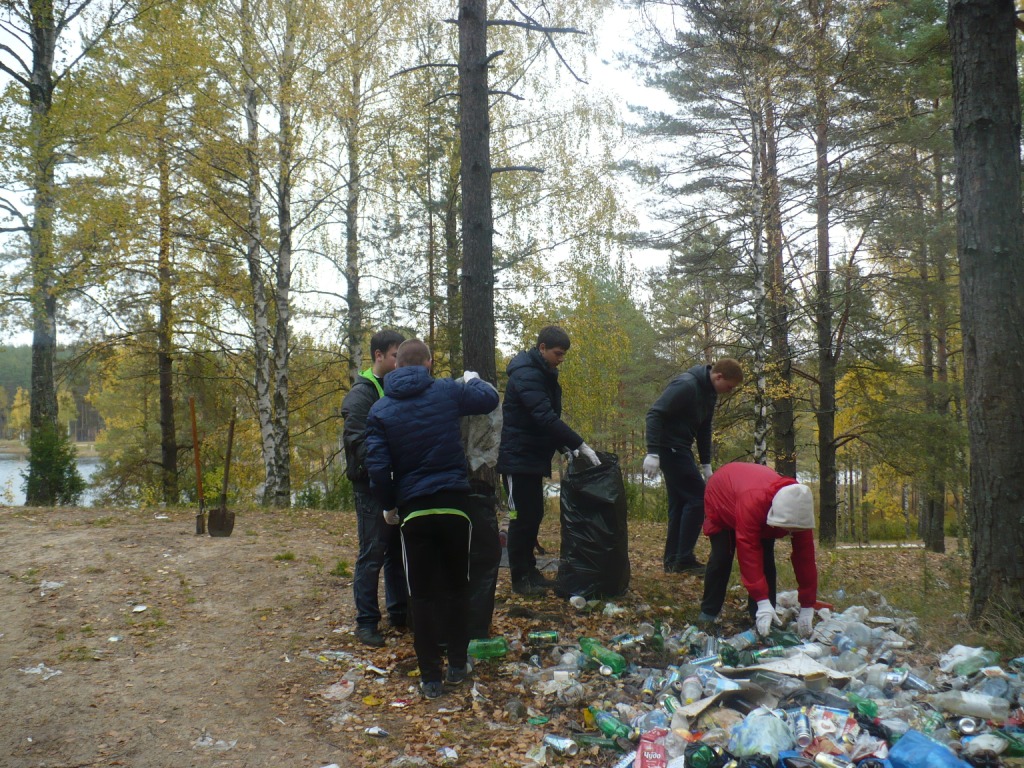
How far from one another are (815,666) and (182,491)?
50.5ft

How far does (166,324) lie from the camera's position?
44.7 ft

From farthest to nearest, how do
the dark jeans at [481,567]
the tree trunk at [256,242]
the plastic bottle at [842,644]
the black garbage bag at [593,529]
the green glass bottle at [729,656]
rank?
the tree trunk at [256,242] < the black garbage bag at [593,529] < the dark jeans at [481,567] < the plastic bottle at [842,644] < the green glass bottle at [729,656]

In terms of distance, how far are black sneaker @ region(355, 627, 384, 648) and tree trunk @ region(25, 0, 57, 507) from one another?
9545mm

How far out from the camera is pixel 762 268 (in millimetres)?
12336

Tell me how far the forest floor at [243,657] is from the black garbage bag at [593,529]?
7.2 inches

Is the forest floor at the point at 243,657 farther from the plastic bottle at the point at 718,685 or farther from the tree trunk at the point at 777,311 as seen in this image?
the tree trunk at the point at 777,311

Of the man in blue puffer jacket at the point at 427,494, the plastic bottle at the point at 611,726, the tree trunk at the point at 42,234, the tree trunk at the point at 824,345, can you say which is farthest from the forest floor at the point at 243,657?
the tree trunk at the point at 824,345

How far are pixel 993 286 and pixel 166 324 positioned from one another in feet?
43.7

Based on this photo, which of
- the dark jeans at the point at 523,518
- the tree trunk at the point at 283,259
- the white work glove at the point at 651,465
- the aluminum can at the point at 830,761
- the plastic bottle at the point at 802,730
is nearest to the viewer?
the aluminum can at the point at 830,761

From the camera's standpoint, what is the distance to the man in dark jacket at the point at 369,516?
432 cm

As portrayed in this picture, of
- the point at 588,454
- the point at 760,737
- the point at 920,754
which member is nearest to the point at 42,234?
the point at 588,454

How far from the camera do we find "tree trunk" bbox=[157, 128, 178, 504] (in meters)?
12.3

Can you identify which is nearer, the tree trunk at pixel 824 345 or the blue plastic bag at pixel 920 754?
the blue plastic bag at pixel 920 754

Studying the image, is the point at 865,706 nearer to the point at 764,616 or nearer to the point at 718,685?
the point at 718,685
